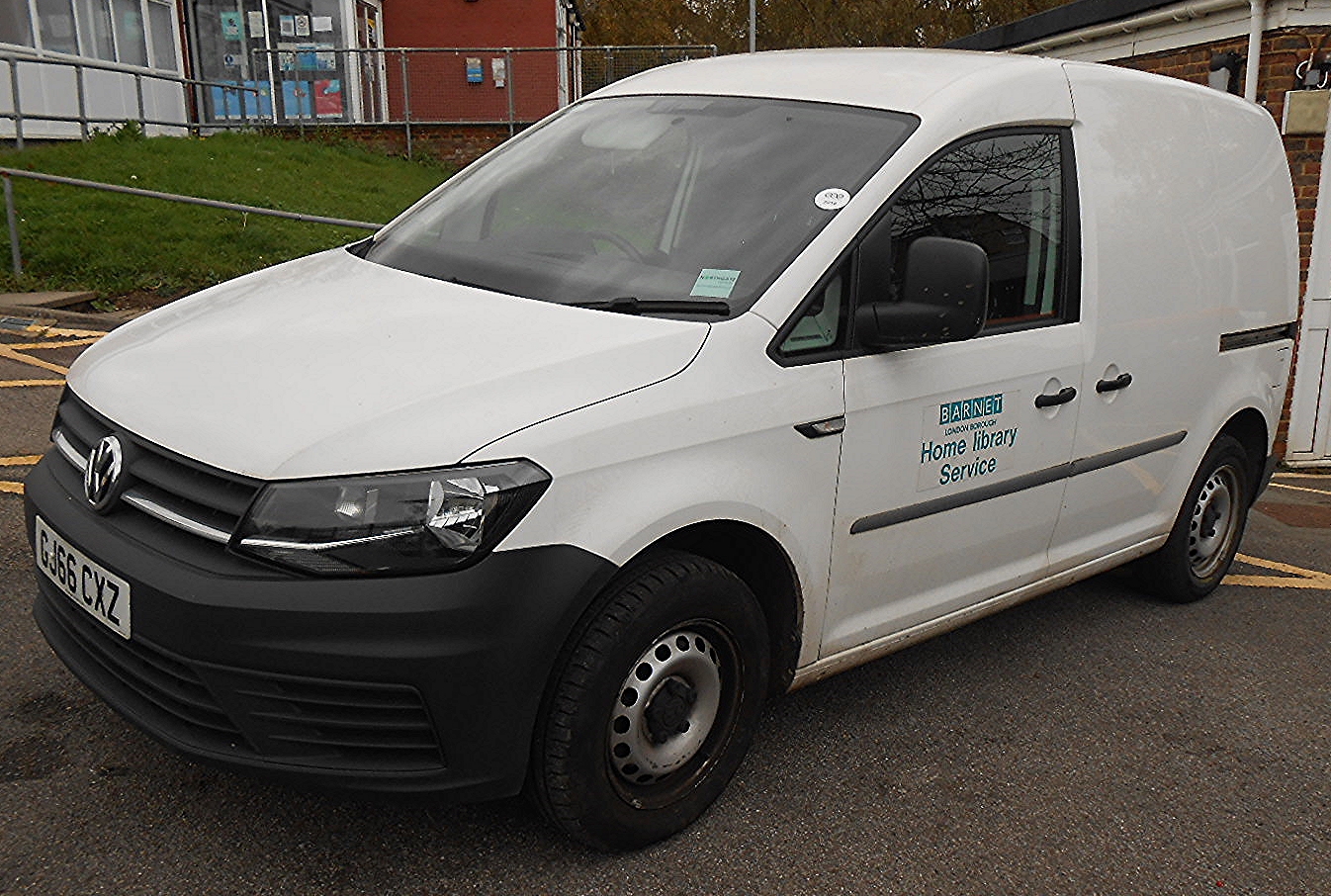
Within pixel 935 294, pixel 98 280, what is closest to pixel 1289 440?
pixel 935 294

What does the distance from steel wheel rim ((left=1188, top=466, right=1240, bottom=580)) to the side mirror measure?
2.08 metres

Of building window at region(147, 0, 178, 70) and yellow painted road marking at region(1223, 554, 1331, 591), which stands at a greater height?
building window at region(147, 0, 178, 70)

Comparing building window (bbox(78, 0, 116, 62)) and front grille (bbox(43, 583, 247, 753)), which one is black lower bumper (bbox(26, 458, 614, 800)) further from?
building window (bbox(78, 0, 116, 62))

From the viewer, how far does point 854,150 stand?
3311 millimetres

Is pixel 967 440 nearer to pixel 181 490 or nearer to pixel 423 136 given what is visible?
pixel 181 490

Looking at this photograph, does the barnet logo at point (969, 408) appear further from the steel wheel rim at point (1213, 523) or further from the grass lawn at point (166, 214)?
the grass lawn at point (166, 214)

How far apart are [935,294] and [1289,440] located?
716 cm

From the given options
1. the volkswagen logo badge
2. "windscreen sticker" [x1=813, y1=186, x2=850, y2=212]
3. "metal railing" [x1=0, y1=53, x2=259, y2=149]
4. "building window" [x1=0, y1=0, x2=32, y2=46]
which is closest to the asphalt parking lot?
the volkswagen logo badge

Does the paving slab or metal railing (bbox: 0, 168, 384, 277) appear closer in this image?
the paving slab

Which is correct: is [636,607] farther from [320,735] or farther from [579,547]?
[320,735]

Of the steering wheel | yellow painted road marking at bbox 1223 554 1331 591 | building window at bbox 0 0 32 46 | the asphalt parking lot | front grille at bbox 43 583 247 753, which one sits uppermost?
building window at bbox 0 0 32 46

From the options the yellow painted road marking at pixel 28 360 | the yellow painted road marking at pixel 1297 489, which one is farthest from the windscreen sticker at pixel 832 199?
the yellow painted road marking at pixel 1297 489

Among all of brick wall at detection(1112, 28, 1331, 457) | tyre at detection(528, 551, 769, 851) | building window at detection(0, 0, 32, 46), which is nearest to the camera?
tyre at detection(528, 551, 769, 851)

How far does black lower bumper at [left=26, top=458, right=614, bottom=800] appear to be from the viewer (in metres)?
2.38
